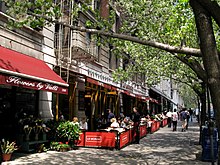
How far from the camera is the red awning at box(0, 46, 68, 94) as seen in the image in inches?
354

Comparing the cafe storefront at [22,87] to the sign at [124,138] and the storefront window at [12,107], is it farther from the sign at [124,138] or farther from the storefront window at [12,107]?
the sign at [124,138]

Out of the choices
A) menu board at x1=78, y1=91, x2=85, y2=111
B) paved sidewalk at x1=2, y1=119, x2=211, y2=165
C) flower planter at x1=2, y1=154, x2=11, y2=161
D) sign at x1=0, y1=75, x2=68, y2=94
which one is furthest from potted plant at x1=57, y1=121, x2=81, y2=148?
menu board at x1=78, y1=91, x2=85, y2=111

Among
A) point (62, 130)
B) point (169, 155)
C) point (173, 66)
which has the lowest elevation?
point (169, 155)

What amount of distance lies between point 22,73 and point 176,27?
632 cm

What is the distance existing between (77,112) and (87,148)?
5.30 m

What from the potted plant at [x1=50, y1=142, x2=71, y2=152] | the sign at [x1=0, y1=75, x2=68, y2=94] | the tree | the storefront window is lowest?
the potted plant at [x1=50, y1=142, x2=71, y2=152]

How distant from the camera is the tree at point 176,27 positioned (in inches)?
235

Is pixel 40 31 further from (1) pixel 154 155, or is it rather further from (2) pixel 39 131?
(1) pixel 154 155

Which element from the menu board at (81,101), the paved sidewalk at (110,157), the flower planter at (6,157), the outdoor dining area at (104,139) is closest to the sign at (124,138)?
the outdoor dining area at (104,139)

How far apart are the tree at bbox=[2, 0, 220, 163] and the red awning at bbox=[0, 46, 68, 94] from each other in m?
1.44

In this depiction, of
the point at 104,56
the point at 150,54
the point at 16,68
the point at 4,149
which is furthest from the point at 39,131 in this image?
the point at 104,56

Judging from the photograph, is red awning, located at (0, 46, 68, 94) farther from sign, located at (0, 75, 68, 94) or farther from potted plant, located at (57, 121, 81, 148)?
potted plant, located at (57, 121, 81, 148)

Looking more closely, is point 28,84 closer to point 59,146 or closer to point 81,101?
point 59,146

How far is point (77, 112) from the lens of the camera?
61.1 ft
